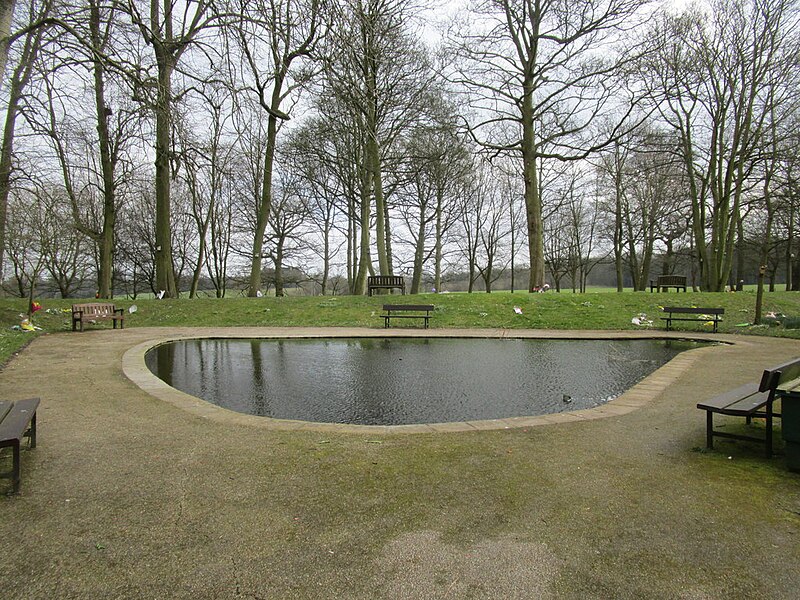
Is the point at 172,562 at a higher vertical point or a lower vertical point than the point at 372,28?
lower

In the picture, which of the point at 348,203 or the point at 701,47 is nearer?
the point at 701,47

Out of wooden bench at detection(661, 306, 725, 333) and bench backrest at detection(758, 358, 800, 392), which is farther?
wooden bench at detection(661, 306, 725, 333)

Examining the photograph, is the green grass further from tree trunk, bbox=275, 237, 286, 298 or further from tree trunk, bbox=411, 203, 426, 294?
tree trunk, bbox=411, 203, 426, 294

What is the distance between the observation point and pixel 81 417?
5.02 meters

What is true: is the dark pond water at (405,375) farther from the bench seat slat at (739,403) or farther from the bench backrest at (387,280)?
the bench backrest at (387,280)

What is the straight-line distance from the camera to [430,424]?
4.83 m

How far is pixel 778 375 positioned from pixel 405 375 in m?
5.20

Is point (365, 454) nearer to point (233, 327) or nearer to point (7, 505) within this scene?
point (7, 505)

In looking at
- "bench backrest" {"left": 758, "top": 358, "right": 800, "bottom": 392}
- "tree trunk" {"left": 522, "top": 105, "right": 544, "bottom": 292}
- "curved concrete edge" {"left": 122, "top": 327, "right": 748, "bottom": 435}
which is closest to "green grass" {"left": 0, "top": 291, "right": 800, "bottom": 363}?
"curved concrete edge" {"left": 122, "top": 327, "right": 748, "bottom": 435}

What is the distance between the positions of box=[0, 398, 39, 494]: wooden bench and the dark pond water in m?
2.37

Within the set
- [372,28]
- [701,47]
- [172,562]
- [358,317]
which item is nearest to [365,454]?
[172,562]

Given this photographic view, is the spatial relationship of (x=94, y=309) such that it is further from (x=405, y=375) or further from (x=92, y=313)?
(x=405, y=375)

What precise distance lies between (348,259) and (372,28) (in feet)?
96.2

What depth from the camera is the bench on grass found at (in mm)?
3469
